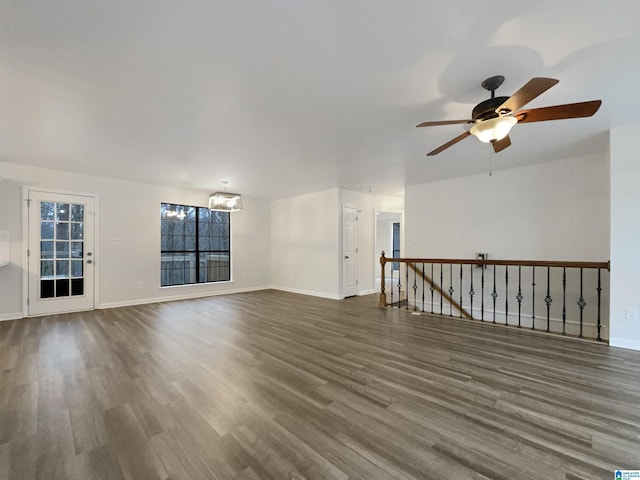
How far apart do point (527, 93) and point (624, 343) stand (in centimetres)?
341

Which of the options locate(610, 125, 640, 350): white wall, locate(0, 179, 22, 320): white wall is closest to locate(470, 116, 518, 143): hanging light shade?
locate(610, 125, 640, 350): white wall

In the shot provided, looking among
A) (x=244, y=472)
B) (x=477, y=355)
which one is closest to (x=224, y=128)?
(x=244, y=472)

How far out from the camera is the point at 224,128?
3.18 m

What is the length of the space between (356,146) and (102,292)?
5.60 metres

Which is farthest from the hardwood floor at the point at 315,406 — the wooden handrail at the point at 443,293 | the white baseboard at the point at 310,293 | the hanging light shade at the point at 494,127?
the white baseboard at the point at 310,293

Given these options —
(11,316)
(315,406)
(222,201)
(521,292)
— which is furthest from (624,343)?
(11,316)

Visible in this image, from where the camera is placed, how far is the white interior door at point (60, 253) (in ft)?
15.8

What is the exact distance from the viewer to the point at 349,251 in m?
6.78

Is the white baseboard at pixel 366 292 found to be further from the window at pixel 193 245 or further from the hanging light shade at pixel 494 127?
the hanging light shade at pixel 494 127

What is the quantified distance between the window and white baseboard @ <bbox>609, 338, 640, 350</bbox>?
284 inches

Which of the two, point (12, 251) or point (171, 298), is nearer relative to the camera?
point (12, 251)

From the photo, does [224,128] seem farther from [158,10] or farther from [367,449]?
[367,449]

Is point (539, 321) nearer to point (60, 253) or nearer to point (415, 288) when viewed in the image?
point (415, 288)

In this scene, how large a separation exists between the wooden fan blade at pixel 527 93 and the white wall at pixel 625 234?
2393mm
